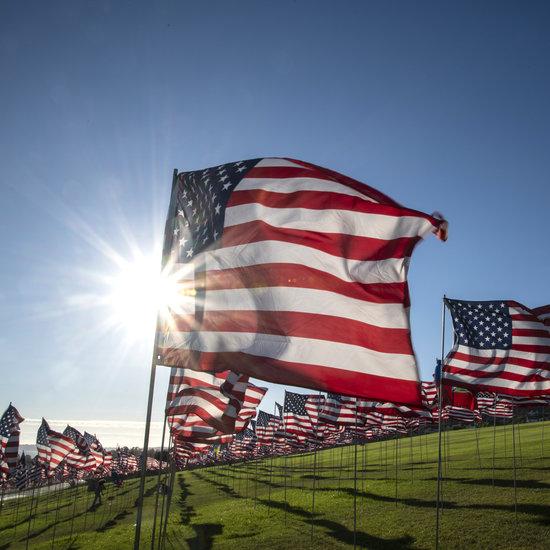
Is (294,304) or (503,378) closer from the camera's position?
(294,304)

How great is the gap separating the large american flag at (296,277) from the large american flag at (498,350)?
7756mm

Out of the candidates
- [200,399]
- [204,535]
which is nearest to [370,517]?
[204,535]

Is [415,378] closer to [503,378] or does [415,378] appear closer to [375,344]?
[375,344]

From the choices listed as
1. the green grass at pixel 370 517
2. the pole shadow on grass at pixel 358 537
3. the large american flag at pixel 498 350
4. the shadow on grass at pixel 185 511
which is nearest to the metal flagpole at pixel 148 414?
the large american flag at pixel 498 350

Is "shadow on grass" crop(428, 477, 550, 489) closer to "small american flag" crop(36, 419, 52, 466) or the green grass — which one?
the green grass

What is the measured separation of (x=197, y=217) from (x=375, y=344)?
10.1 feet

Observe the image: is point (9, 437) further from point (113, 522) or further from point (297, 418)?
point (297, 418)

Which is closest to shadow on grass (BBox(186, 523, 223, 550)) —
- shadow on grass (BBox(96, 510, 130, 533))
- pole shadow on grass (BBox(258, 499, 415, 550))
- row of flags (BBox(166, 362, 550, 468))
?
row of flags (BBox(166, 362, 550, 468))

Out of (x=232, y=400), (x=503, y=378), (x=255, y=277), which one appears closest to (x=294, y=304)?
(x=255, y=277)

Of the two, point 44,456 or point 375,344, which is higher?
point 375,344

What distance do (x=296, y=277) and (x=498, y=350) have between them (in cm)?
944

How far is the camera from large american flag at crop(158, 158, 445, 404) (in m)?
6.49

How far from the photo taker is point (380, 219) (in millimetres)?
6980

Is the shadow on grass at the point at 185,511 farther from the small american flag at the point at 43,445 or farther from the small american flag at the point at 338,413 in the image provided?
the small american flag at the point at 43,445
